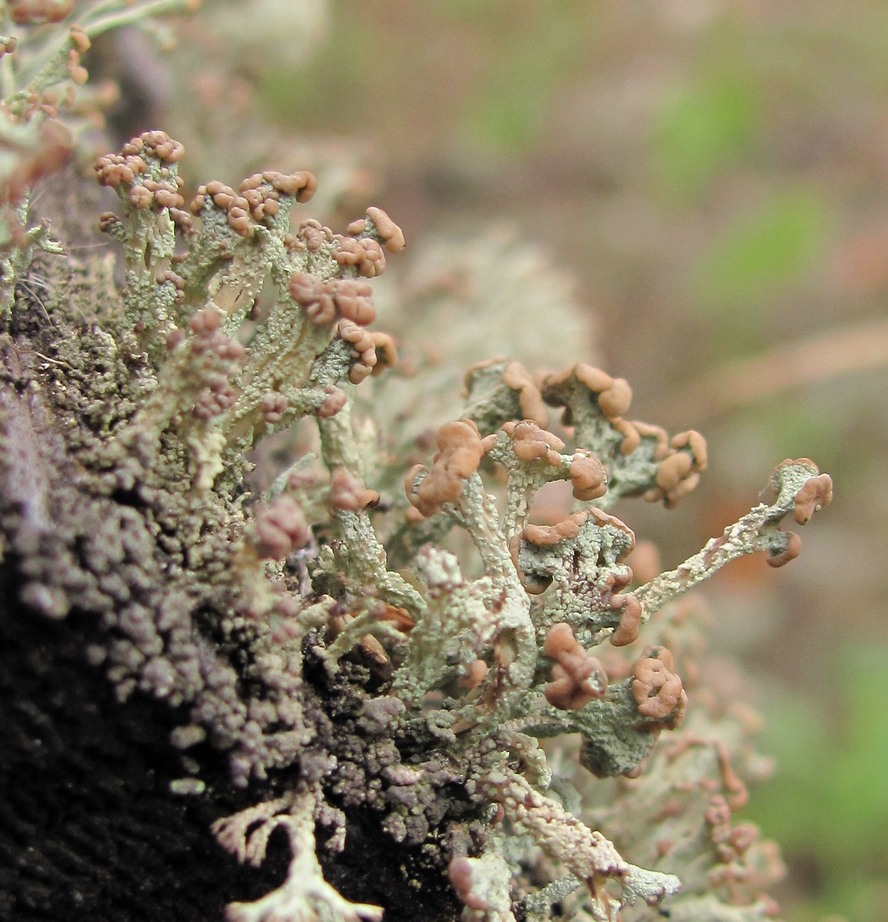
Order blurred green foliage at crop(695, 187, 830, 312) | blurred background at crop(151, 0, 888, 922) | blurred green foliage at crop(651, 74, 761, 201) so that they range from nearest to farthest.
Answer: blurred background at crop(151, 0, 888, 922), blurred green foliage at crop(695, 187, 830, 312), blurred green foliage at crop(651, 74, 761, 201)

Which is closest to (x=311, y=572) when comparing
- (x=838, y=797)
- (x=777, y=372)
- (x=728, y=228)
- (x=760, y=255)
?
(x=838, y=797)

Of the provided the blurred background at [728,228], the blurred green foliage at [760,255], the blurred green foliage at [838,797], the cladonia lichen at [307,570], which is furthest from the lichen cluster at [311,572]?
the blurred green foliage at [760,255]

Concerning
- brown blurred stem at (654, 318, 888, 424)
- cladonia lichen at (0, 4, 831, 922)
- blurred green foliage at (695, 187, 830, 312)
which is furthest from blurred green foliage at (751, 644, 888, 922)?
cladonia lichen at (0, 4, 831, 922)

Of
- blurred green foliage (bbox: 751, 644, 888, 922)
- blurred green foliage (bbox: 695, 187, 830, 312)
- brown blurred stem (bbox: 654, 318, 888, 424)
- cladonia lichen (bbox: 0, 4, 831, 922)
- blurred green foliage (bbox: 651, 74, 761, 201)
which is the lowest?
cladonia lichen (bbox: 0, 4, 831, 922)

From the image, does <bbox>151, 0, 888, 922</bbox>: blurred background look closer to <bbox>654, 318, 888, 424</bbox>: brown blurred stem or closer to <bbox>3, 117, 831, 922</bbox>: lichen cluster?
<bbox>654, 318, 888, 424</bbox>: brown blurred stem

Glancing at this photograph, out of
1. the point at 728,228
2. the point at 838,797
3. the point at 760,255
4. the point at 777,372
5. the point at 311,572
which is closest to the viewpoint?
the point at 311,572

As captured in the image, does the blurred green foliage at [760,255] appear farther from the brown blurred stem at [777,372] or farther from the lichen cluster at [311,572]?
the lichen cluster at [311,572]

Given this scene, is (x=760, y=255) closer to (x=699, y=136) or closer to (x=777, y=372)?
(x=699, y=136)
